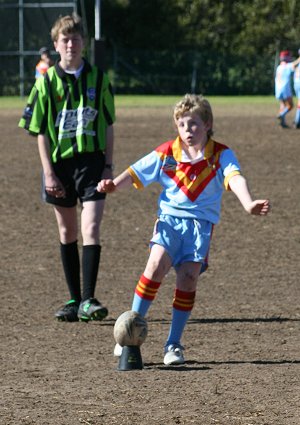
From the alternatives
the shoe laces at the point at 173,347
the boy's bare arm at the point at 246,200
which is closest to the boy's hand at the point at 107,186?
the boy's bare arm at the point at 246,200

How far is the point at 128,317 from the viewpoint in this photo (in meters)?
6.22

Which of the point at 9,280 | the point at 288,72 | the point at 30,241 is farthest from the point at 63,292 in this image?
the point at 288,72

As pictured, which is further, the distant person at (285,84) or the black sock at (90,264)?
the distant person at (285,84)

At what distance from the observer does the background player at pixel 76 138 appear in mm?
7734

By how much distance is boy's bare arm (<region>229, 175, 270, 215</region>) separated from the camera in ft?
18.8

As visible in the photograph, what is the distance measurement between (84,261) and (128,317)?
1725mm

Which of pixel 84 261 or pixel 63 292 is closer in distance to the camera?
pixel 84 261

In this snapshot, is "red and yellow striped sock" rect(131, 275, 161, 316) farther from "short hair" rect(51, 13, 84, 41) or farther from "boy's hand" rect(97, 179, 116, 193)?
"short hair" rect(51, 13, 84, 41)

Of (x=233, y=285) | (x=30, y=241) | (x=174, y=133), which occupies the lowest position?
(x=174, y=133)

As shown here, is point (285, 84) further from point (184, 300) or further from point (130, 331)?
point (130, 331)

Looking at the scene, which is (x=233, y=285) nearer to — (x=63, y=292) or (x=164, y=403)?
(x=63, y=292)

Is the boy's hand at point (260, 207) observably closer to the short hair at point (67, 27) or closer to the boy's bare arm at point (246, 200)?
the boy's bare arm at point (246, 200)

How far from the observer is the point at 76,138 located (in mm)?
7742

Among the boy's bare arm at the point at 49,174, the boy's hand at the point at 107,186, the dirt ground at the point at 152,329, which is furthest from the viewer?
the boy's bare arm at the point at 49,174
